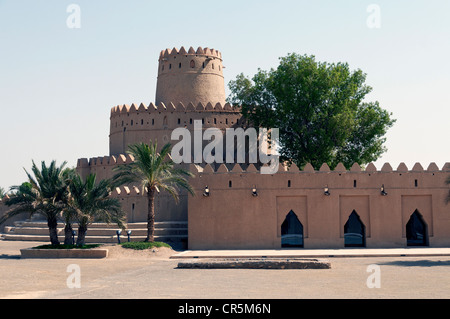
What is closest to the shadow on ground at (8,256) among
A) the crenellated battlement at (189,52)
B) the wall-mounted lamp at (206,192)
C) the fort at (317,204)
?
the fort at (317,204)

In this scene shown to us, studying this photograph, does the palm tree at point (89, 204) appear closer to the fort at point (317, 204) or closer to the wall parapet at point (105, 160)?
the fort at point (317, 204)

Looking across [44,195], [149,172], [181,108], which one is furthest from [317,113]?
[44,195]

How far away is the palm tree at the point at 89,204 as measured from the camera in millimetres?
22578

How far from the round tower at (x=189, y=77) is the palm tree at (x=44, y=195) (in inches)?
526

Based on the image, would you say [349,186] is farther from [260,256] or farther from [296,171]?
[260,256]

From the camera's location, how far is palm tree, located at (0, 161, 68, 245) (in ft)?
73.9

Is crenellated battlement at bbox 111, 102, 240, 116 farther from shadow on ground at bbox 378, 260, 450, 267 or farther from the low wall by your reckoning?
shadow on ground at bbox 378, 260, 450, 267

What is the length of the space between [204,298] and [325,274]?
17.7ft

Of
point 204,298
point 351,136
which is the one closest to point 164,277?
point 204,298

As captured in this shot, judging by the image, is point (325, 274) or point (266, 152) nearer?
point (325, 274)

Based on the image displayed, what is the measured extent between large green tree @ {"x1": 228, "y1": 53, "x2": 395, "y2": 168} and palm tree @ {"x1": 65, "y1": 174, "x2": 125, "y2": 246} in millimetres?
12802

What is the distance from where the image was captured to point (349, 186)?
82.2 feet
